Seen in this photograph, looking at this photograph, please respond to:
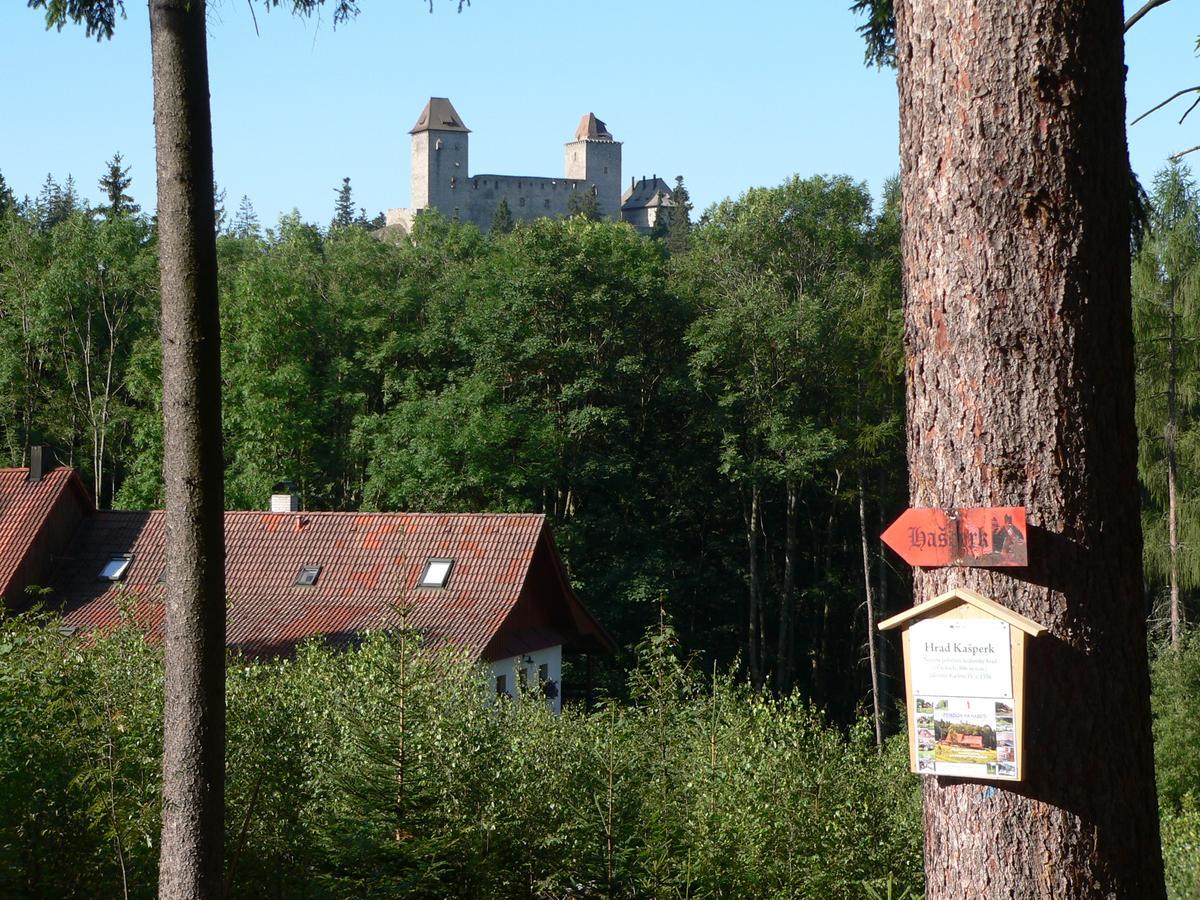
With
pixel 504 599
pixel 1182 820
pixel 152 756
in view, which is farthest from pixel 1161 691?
pixel 152 756

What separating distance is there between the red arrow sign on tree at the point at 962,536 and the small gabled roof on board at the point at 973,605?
3.0 inches

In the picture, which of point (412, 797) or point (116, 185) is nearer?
point (412, 797)

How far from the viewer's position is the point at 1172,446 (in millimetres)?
26875

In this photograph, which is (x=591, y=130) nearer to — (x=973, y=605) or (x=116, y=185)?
(x=116, y=185)

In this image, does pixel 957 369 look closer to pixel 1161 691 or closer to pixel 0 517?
pixel 1161 691

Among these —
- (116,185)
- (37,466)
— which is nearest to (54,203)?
(116,185)

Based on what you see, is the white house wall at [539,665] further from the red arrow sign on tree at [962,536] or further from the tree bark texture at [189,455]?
the red arrow sign on tree at [962,536]

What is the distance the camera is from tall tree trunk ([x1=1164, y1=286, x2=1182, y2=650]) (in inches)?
1047

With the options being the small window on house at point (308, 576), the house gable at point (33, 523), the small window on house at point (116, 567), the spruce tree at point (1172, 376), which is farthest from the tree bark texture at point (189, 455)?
the spruce tree at point (1172, 376)

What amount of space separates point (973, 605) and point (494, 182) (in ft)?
382

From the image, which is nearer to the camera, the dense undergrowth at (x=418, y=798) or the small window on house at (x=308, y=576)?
the dense undergrowth at (x=418, y=798)

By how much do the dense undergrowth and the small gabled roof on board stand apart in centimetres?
255

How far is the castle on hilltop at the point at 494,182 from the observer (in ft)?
379

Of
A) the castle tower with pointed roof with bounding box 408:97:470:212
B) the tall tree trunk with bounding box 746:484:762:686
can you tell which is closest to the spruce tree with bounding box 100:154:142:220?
the tall tree trunk with bounding box 746:484:762:686
